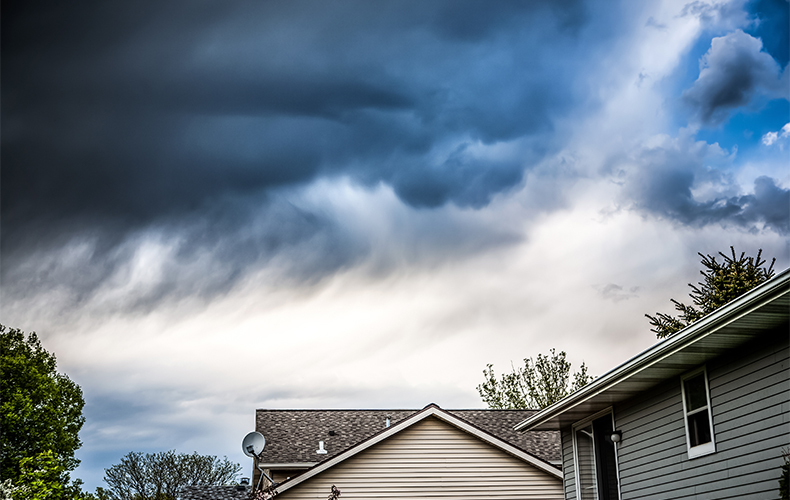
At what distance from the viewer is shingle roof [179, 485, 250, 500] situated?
846 inches

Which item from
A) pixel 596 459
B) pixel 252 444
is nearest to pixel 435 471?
pixel 252 444

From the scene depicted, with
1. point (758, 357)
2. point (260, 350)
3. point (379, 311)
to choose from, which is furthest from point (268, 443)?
point (758, 357)

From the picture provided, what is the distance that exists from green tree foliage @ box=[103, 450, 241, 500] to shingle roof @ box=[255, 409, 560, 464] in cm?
1932

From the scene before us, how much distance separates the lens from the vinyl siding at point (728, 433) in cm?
920

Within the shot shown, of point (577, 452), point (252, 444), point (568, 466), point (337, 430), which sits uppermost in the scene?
point (337, 430)

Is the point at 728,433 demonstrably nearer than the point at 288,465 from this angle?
Yes

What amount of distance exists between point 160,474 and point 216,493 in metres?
23.6

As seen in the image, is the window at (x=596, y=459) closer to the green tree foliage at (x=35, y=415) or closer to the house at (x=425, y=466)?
the house at (x=425, y=466)

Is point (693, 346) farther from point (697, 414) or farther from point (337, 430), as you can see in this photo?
point (337, 430)

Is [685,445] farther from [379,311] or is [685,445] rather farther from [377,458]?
[379,311]

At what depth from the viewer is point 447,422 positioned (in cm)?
2145

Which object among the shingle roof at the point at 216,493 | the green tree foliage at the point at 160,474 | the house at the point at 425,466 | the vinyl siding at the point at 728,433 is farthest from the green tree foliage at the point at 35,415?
the vinyl siding at the point at 728,433

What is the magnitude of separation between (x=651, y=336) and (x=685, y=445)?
2151 centimetres

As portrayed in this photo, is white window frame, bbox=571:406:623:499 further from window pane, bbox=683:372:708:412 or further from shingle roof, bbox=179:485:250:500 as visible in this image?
shingle roof, bbox=179:485:250:500
